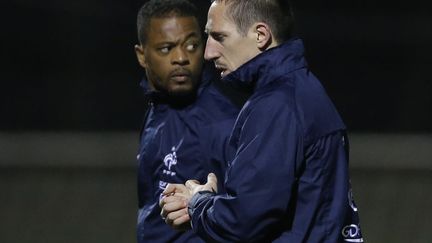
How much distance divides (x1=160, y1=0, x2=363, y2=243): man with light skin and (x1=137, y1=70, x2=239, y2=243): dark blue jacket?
0.69 meters

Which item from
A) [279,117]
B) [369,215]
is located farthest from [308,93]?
[369,215]

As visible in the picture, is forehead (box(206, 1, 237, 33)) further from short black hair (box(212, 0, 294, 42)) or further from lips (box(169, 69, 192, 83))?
lips (box(169, 69, 192, 83))

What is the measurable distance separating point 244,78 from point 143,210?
1102 millimetres

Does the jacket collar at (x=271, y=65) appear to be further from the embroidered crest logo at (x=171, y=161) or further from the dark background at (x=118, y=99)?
the dark background at (x=118, y=99)

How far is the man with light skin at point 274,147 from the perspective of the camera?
2924 millimetres

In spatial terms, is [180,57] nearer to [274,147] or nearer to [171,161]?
[171,161]

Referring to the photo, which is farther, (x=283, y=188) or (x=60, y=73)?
(x=60, y=73)

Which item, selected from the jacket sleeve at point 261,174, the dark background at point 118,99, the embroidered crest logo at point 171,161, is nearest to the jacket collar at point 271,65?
the jacket sleeve at point 261,174

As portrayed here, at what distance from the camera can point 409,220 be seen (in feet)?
28.2

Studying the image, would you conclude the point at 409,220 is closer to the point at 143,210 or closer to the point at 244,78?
→ the point at 143,210

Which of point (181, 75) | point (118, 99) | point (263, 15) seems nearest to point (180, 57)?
point (181, 75)

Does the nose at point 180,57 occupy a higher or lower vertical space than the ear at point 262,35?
higher

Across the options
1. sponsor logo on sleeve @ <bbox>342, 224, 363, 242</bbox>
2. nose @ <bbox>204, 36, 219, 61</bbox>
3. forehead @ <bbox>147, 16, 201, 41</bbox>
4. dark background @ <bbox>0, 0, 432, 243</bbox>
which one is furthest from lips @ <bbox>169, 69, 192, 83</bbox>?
dark background @ <bbox>0, 0, 432, 243</bbox>

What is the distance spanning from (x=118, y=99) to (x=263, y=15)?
7.11 meters
